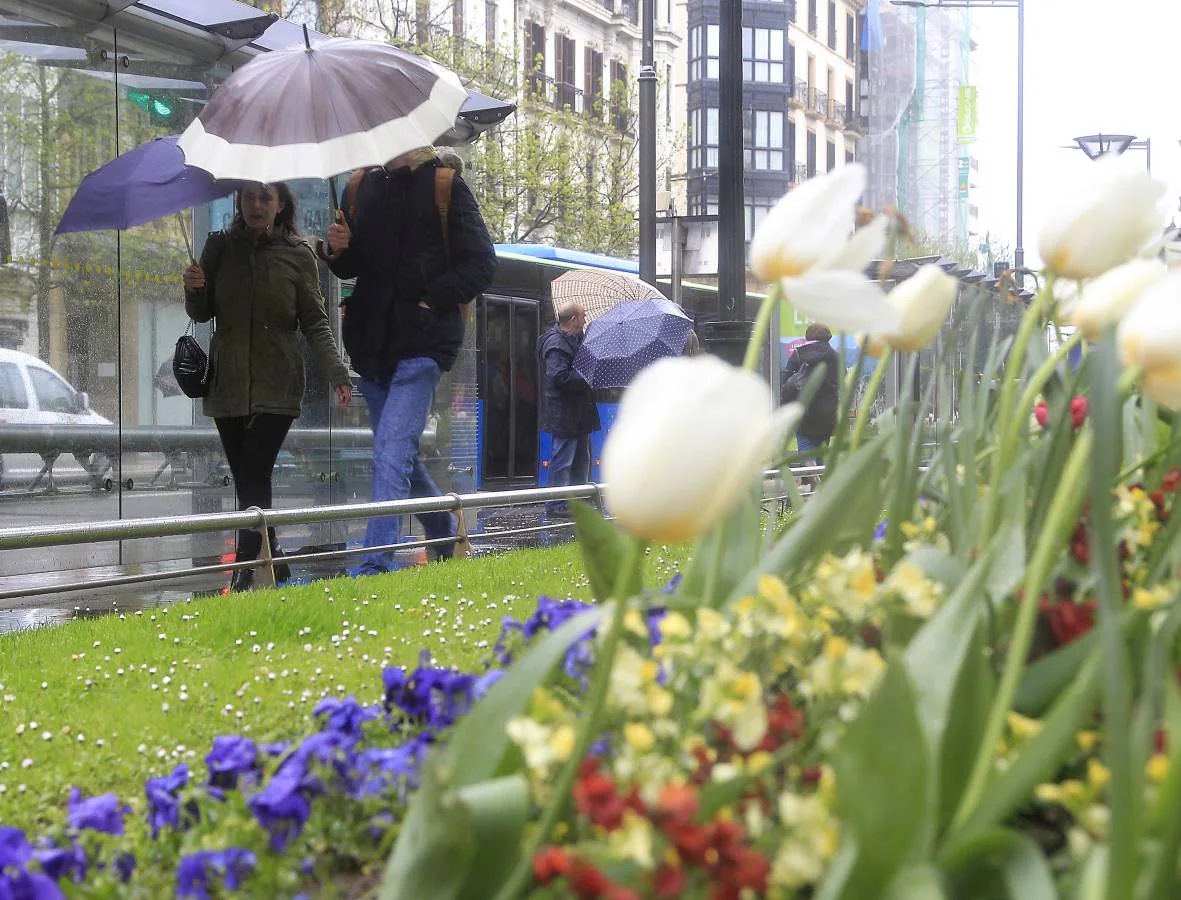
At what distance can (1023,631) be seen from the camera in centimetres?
119

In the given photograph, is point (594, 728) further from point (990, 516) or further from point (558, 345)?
point (558, 345)

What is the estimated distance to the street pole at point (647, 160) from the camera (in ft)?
54.8

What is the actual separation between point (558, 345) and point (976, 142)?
99.1ft

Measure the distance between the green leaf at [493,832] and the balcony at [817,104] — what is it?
75671mm

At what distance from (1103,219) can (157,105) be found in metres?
9.33

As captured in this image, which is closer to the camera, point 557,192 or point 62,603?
point 62,603

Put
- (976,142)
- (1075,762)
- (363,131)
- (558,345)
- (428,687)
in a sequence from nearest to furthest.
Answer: (1075,762), (428,687), (363,131), (558,345), (976,142)

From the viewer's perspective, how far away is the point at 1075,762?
1352 millimetres

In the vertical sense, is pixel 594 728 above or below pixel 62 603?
above

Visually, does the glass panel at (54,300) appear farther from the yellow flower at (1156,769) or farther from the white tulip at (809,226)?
the yellow flower at (1156,769)

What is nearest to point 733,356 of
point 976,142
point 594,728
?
point 594,728

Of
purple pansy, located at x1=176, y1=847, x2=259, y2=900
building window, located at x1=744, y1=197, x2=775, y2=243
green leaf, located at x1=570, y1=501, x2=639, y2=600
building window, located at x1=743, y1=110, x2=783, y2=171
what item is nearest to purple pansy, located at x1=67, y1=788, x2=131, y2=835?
purple pansy, located at x1=176, y1=847, x2=259, y2=900

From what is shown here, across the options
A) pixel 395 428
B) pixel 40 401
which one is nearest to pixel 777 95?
pixel 40 401

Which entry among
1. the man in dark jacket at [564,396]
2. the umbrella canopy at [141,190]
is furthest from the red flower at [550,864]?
the man in dark jacket at [564,396]
